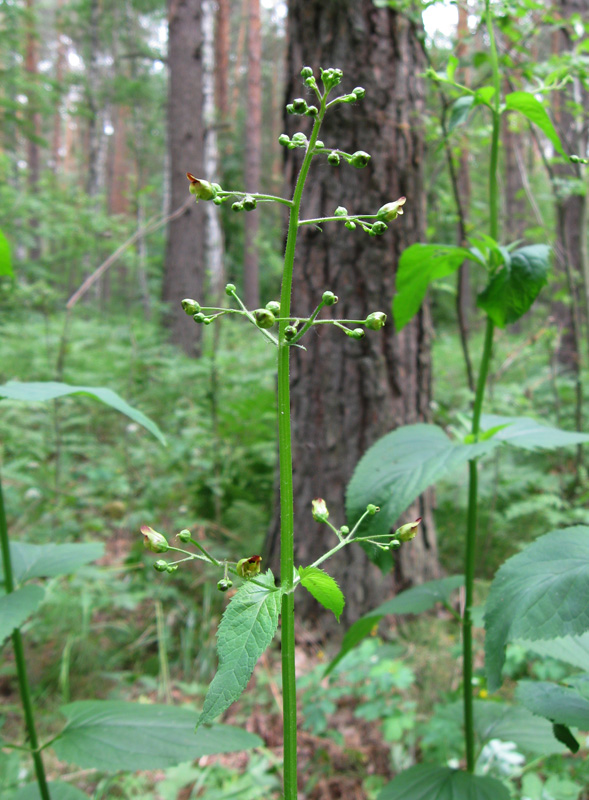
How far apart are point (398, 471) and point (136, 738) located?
0.80 meters

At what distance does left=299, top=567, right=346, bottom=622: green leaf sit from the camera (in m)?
0.69

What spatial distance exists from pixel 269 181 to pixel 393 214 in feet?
62.8

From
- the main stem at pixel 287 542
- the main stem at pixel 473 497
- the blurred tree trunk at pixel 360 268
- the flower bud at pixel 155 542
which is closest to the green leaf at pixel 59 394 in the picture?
the flower bud at pixel 155 542

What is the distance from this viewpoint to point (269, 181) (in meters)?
18.3

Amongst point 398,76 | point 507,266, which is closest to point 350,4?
point 398,76

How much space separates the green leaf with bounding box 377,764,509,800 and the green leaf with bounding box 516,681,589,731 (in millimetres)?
227

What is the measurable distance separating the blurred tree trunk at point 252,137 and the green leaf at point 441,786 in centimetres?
1309

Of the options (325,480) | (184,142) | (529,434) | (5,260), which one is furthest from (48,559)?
(184,142)

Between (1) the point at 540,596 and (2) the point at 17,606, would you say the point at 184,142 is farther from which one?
(1) the point at 540,596

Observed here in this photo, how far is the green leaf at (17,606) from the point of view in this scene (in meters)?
0.99

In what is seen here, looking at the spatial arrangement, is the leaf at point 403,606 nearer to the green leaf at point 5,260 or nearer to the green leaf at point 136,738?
the green leaf at point 136,738

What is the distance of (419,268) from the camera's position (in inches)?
52.0

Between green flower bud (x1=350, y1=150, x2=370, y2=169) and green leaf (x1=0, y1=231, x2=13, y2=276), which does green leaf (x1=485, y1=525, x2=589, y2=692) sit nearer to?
green flower bud (x1=350, y1=150, x2=370, y2=169)

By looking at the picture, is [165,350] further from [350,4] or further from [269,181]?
[269,181]
